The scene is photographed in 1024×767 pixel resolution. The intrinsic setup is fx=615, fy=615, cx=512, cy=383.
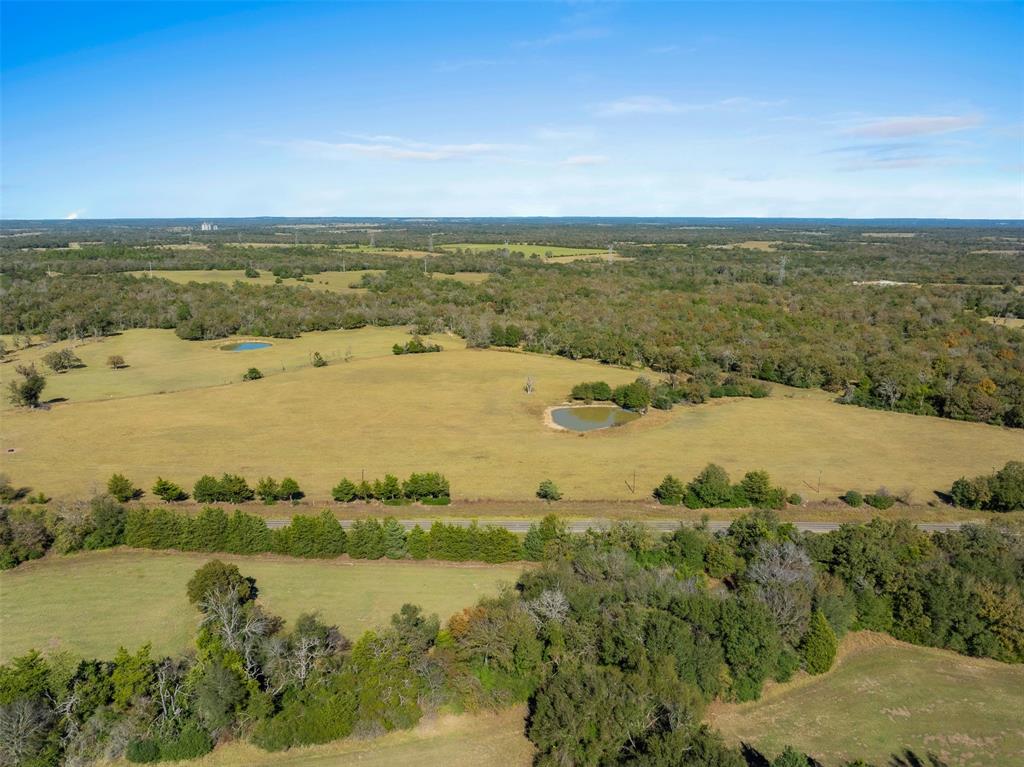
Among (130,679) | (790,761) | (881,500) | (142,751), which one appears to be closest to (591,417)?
(881,500)

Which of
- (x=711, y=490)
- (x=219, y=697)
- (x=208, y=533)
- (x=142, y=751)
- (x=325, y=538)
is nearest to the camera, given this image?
(x=142, y=751)

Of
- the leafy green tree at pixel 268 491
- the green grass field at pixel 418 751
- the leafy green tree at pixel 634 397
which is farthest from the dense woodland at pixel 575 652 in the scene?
the leafy green tree at pixel 634 397

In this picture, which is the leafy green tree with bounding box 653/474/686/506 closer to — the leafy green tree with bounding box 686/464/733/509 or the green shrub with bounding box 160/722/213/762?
the leafy green tree with bounding box 686/464/733/509

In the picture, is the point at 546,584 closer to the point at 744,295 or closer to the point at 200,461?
the point at 200,461

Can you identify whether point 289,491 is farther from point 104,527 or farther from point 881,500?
point 881,500

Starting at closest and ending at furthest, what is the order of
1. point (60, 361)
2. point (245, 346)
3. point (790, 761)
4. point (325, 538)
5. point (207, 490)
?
1. point (790, 761)
2. point (325, 538)
3. point (207, 490)
4. point (60, 361)
5. point (245, 346)

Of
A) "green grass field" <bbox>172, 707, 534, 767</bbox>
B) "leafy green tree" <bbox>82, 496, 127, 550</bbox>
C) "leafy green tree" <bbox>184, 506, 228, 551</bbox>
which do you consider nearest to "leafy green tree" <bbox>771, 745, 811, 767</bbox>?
"green grass field" <bbox>172, 707, 534, 767</bbox>

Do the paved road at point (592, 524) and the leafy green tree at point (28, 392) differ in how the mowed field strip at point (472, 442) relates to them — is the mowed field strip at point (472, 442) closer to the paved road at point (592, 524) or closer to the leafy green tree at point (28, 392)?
the leafy green tree at point (28, 392)
